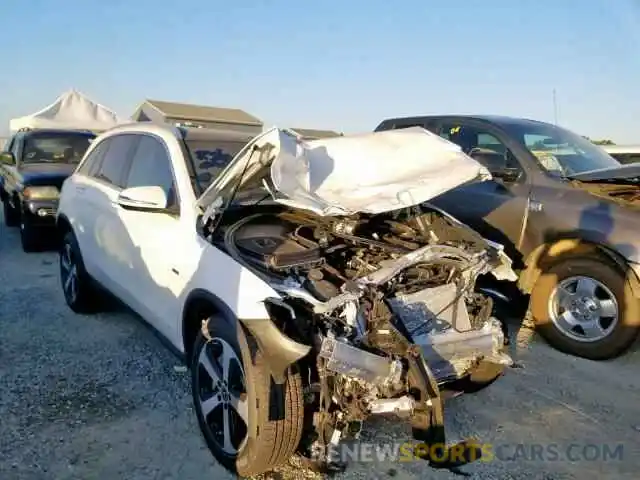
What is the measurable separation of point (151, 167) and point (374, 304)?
86.3 inches

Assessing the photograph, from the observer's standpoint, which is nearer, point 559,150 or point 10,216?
point 559,150

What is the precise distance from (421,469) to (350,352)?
3.17ft

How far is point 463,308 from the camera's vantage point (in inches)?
135

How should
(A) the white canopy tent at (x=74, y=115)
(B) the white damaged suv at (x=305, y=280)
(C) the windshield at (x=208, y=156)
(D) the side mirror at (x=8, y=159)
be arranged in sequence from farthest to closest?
(A) the white canopy tent at (x=74, y=115) < (D) the side mirror at (x=8, y=159) < (C) the windshield at (x=208, y=156) < (B) the white damaged suv at (x=305, y=280)

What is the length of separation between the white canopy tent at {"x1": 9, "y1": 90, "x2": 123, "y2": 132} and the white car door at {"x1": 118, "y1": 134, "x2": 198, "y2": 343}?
17340mm

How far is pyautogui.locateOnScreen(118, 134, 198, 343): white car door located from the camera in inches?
134

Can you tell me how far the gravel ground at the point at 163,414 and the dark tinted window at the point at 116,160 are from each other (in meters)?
1.34

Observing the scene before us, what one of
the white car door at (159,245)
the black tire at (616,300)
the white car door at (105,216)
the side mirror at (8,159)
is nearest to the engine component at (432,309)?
the white car door at (159,245)

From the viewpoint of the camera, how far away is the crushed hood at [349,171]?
9.97 feet

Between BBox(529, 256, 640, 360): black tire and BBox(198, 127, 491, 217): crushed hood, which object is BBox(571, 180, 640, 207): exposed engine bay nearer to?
BBox(529, 256, 640, 360): black tire

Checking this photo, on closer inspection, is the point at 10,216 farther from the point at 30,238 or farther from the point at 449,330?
the point at 449,330

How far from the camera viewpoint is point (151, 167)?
4.09m

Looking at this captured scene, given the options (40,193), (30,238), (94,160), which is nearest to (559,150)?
(94,160)

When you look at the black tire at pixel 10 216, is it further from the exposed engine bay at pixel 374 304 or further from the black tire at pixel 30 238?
the exposed engine bay at pixel 374 304
